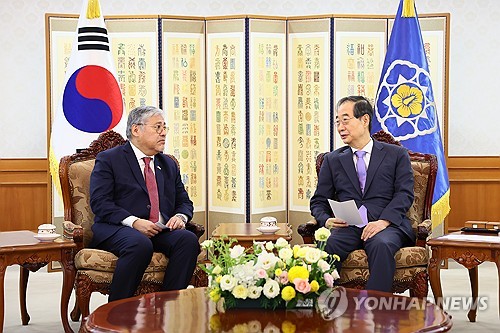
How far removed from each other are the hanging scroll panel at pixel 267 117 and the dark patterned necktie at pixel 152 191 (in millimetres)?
2144


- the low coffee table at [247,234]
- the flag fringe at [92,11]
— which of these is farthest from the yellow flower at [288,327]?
the flag fringe at [92,11]

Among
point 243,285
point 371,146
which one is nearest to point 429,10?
point 371,146

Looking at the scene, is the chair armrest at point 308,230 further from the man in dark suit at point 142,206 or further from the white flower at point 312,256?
the white flower at point 312,256

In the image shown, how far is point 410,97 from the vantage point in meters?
6.61

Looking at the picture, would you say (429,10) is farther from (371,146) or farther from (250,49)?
Answer: (371,146)

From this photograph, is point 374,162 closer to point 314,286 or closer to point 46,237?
point 314,286

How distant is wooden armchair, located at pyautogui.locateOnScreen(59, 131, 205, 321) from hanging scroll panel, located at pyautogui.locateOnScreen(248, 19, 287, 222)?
2.00m

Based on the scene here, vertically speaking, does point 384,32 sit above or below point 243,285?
above

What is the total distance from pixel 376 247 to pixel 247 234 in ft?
2.66

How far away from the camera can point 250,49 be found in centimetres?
698

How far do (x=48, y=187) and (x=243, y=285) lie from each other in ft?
13.4

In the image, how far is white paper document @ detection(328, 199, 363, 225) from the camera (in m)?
4.72

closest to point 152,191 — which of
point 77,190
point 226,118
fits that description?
point 77,190

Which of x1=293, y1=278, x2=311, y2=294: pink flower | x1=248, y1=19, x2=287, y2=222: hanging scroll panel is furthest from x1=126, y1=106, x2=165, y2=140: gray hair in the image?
x1=248, y1=19, x2=287, y2=222: hanging scroll panel
